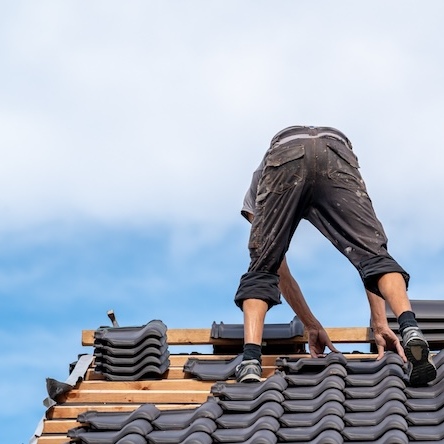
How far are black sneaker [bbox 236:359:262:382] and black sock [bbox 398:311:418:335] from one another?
85 cm

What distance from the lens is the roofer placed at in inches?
233

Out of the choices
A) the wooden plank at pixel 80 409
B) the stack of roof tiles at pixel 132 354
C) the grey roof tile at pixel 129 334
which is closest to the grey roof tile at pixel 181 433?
the wooden plank at pixel 80 409

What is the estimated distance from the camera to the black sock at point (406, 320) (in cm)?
558

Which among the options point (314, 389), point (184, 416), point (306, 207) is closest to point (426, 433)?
point (314, 389)

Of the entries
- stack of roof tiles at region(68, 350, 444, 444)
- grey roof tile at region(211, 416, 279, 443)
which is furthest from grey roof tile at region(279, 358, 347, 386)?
grey roof tile at region(211, 416, 279, 443)

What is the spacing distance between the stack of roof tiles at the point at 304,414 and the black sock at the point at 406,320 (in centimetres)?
22

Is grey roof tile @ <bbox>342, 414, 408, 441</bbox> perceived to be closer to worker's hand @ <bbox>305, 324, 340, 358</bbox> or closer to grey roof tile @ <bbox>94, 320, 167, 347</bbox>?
worker's hand @ <bbox>305, 324, 340, 358</bbox>

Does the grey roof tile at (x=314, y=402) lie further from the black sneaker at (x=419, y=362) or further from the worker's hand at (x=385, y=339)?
the worker's hand at (x=385, y=339)

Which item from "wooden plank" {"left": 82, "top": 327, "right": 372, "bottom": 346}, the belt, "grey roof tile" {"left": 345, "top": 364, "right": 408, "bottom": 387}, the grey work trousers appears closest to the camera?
"grey roof tile" {"left": 345, "top": 364, "right": 408, "bottom": 387}

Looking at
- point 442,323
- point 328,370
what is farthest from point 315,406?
point 442,323

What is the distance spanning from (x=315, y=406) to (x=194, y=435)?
2.33 feet

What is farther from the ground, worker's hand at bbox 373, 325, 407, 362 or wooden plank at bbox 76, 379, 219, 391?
worker's hand at bbox 373, 325, 407, 362

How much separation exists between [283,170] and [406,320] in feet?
3.92

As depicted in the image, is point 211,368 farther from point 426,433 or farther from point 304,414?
point 426,433
